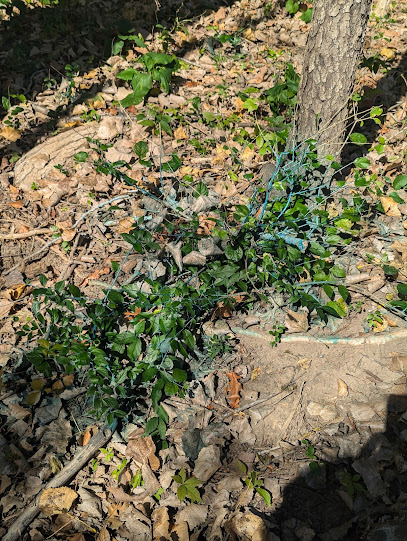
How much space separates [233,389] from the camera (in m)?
2.83

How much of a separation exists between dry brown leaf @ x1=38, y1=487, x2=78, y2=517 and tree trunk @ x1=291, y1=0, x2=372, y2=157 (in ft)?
9.11

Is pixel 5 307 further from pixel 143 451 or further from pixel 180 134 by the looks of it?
pixel 180 134

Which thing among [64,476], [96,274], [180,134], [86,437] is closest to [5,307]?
[96,274]

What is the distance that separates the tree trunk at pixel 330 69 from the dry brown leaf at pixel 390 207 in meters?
0.53

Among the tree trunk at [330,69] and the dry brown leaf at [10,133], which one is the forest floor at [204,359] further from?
the tree trunk at [330,69]

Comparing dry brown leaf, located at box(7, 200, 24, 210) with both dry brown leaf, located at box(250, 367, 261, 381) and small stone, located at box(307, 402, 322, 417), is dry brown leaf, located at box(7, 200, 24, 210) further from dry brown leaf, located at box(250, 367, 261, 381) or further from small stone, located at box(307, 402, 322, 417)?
small stone, located at box(307, 402, 322, 417)

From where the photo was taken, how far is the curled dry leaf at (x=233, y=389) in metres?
2.79

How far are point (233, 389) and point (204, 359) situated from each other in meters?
0.28

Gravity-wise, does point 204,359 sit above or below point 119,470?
above

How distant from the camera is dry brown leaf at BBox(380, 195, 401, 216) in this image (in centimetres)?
357

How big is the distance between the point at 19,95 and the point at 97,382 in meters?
3.56

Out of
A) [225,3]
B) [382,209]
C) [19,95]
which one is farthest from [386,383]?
[225,3]

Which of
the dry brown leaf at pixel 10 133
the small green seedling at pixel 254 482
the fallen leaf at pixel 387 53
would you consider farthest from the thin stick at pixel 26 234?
the fallen leaf at pixel 387 53

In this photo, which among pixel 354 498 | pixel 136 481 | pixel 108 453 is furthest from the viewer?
pixel 108 453
